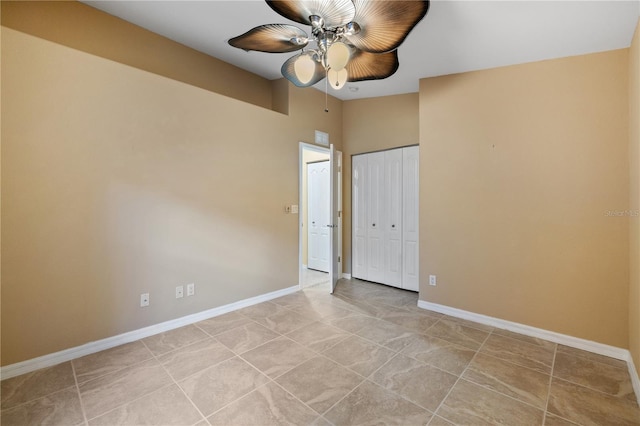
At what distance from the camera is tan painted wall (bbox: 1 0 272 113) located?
241 centimetres

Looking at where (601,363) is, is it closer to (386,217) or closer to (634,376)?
(634,376)

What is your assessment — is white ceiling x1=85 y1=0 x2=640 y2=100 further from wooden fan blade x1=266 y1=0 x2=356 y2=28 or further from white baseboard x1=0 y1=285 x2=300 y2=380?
white baseboard x1=0 y1=285 x2=300 y2=380

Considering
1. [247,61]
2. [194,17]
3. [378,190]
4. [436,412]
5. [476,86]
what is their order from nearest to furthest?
[436,412] < [194,17] < [476,86] < [247,61] < [378,190]

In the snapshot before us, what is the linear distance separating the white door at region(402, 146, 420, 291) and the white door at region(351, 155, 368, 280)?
2.27 feet

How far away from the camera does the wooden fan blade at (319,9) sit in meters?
1.55

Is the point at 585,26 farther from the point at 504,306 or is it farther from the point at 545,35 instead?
the point at 504,306

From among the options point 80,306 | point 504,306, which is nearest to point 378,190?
point 504,306

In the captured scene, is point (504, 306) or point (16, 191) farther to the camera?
point (504, 306)

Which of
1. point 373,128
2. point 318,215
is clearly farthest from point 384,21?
point 318,215

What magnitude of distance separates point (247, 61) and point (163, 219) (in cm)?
224

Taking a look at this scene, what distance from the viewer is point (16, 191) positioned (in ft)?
6.86

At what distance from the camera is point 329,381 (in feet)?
6.82

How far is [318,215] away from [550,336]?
3.74 metres

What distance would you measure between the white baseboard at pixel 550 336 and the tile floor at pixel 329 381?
78mm
